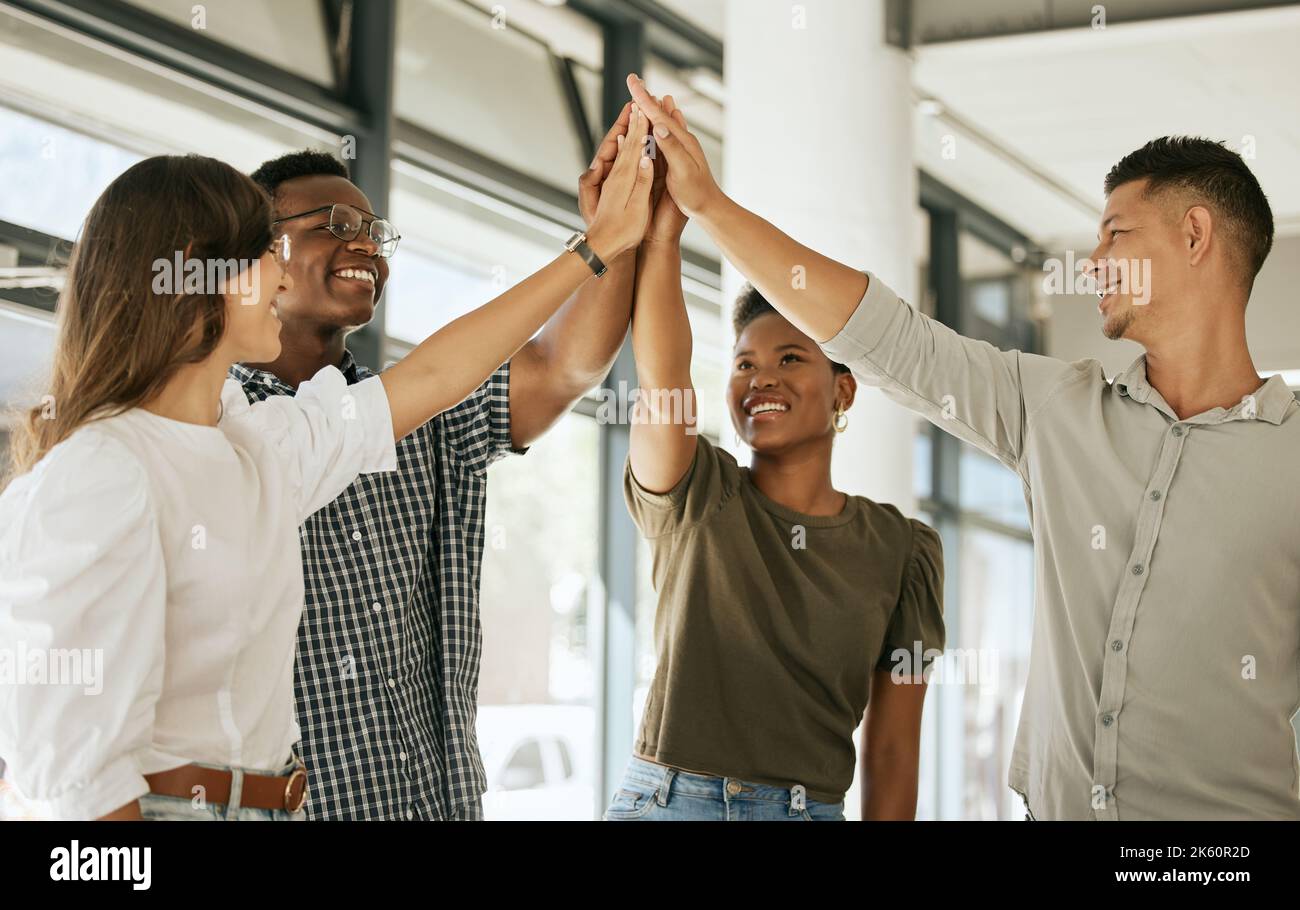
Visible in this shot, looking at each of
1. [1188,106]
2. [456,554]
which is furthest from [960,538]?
[456,554]

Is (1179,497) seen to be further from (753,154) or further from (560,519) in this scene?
(560,519)

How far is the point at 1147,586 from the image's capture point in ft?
5.32

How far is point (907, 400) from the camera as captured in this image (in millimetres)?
1805

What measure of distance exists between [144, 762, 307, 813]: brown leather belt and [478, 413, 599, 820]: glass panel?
10.7ft

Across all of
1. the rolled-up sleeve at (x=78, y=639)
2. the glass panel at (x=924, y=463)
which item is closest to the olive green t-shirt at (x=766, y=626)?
the rolled-up sleeve at (x=78, y=639)

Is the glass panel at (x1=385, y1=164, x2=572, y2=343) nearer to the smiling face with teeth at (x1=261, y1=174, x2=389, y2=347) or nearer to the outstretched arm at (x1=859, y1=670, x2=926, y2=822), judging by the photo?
the smiling face with teeth at (x1=261, y1=174, x2=389, y2=347)

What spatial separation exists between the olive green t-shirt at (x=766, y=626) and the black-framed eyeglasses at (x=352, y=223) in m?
0.51

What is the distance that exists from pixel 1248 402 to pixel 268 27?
2.94 m

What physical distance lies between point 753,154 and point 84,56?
1.91 metres

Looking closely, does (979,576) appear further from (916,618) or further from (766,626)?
(766,626)

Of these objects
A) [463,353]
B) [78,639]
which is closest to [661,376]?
[463,353]

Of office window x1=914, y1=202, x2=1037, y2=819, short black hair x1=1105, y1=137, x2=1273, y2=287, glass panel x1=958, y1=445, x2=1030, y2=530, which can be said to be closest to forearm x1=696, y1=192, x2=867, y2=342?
short black hair x1=1105, y1=137, x2=1273, y2=287

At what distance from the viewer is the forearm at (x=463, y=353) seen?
61.2 inches

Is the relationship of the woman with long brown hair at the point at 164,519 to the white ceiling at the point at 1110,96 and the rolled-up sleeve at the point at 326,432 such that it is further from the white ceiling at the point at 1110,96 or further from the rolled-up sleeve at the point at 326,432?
the white ceiling at the point at 1110,96
